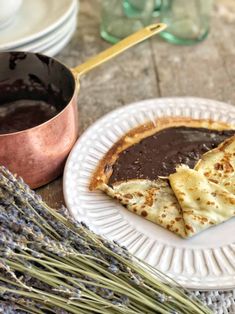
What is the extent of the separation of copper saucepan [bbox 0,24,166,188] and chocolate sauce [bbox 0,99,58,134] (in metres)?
0.01

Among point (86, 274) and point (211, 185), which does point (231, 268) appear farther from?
point (86, 274)

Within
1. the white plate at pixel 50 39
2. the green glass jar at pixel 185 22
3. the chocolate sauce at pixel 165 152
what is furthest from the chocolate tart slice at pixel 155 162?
the green glass jar at pixel 185 22

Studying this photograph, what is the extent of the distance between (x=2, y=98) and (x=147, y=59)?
500 mm

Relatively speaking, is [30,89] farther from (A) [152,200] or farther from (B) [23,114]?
(A) [152,200]

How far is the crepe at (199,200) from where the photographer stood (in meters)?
1.07

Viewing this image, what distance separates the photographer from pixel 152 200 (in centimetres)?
113

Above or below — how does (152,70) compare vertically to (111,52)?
below

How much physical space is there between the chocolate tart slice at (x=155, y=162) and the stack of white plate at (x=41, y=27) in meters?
0.39

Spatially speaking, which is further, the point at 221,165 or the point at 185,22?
the point at 185,22

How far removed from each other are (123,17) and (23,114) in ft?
1.94

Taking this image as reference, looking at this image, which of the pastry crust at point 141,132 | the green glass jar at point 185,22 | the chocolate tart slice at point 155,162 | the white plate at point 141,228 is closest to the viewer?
the white plate at point 141,228

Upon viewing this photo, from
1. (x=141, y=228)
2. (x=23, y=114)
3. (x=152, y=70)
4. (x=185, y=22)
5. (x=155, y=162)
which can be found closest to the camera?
(x=141, y=228)

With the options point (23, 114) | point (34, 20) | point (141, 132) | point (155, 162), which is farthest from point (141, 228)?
point (34, 20)

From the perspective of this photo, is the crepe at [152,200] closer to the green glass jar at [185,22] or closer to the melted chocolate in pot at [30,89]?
the melted chocolate in pot at [30,89]
